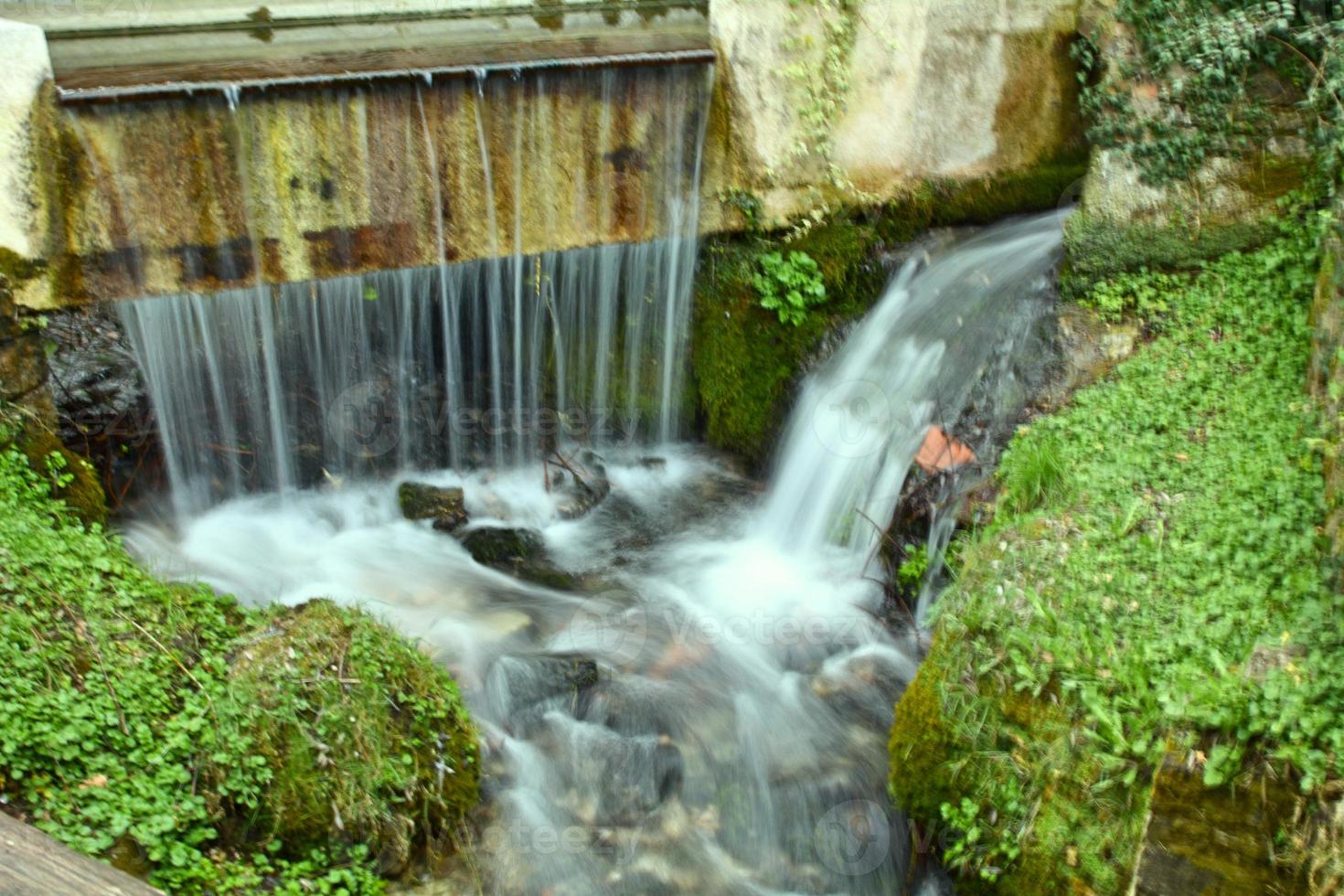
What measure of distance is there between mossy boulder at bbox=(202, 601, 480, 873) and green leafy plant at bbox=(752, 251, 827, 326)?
3.42 meters

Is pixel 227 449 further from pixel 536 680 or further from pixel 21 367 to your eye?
pixel 536 680

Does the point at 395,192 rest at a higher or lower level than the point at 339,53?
lower

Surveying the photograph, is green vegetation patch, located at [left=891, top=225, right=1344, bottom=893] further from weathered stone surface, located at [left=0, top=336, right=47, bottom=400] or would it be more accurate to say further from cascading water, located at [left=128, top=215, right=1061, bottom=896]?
weathered stone surface, located at [left=0, top=336, right=47, bottom=400]

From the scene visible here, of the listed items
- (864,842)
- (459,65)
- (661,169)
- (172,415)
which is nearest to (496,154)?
(459,65)

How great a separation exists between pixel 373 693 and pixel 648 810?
1337mm

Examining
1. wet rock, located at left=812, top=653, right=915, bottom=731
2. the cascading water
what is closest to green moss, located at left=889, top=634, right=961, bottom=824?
the cascading water

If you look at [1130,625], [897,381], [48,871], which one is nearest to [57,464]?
[48,871]

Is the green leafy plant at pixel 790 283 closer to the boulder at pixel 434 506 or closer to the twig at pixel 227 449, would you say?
the boulder at pixel 434 506

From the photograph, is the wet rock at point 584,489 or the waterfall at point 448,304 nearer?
the waterfall at point 448,304

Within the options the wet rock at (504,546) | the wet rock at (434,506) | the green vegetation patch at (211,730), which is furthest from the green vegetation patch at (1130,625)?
the wet rock at (434,506)

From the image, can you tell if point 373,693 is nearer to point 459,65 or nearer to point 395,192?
point 395,192

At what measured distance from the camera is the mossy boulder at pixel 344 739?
4094 mm

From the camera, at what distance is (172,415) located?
652cm

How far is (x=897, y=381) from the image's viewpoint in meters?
6.43
